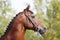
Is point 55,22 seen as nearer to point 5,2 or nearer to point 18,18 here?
point 5,2

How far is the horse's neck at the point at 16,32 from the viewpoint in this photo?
7.48 m

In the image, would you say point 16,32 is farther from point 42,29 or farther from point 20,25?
point 42,29

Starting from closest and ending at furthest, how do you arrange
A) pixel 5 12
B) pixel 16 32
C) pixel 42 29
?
pixel 16 32 → pixel 42 29 → pixel 5 12

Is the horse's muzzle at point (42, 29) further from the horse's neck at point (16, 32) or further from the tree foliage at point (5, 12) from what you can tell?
the tree foliage at point (5, 12)

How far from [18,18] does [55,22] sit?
1385cm

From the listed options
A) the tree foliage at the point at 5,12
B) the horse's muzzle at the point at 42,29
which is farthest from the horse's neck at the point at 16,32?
the tree foliage at the point at 5,12

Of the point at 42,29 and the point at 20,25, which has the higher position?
the point at 20,25

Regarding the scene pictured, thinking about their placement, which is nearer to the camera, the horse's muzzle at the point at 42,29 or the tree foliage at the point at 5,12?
the horse's muzzle at the point at 42,29

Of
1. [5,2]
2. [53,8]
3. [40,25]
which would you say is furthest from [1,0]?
[40,25]

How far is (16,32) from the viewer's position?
7629 millimetres

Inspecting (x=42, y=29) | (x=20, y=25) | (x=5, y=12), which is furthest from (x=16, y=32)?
(x=5, y=12)

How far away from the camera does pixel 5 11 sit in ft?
74.7

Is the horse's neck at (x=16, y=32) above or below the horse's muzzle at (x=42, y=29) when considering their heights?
above

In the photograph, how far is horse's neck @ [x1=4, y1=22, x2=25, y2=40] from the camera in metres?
7.48
